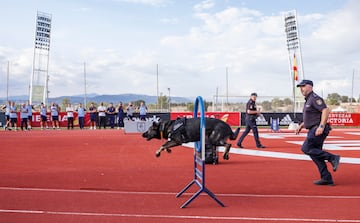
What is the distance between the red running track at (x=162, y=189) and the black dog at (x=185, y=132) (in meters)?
0.75

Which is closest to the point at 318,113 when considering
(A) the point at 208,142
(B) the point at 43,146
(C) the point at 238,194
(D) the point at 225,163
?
(C) the point at 238,194

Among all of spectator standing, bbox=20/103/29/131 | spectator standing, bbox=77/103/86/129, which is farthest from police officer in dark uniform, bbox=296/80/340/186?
spectator standing, bbox=77/103/86/129

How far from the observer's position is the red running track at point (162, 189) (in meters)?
5.77

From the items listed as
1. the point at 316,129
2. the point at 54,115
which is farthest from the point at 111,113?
the point at 316,129

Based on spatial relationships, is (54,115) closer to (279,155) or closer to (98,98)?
(279,155)

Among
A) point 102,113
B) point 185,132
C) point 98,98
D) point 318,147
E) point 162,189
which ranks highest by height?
point 98,98

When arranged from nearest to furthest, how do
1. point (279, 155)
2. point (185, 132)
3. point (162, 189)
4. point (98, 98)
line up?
point (162, 189) < point (185, 132) < point (279, 155) < point (98, 98)

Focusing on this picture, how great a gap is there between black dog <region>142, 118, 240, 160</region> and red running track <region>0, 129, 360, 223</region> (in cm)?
75

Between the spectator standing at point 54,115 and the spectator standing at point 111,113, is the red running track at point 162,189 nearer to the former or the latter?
the spectator standing at point 54,115

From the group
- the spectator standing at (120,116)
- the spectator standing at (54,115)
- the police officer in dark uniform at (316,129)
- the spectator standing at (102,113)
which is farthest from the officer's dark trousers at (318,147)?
the spectator standing at (54,115)

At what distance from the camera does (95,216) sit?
5652 millimetres

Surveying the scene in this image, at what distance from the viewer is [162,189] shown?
25.2 ft

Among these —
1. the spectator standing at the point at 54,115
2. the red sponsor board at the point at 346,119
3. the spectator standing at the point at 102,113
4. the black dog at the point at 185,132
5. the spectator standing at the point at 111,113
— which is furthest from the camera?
the red sponsor board at the point at 346,119

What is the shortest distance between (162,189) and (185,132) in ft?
4.04
